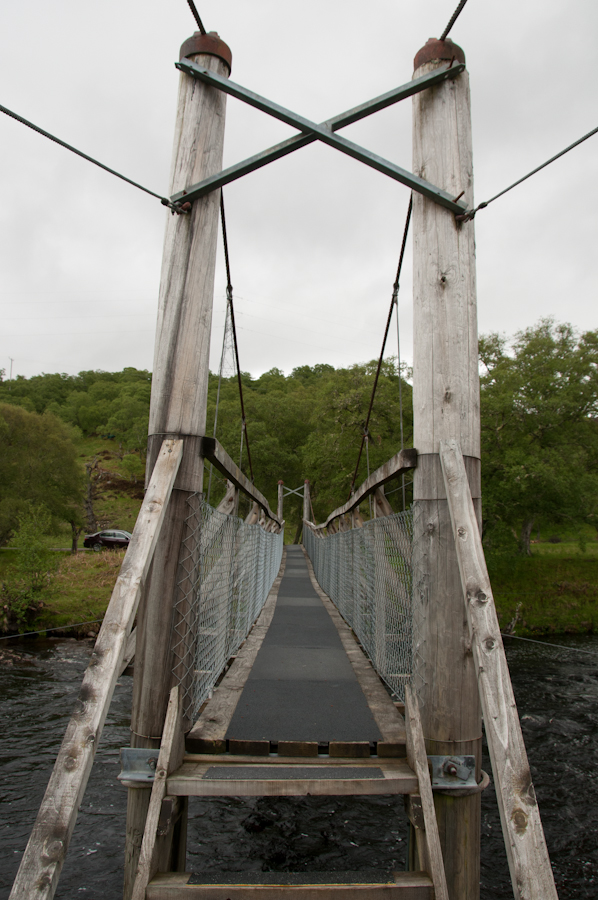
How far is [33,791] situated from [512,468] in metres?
12.6

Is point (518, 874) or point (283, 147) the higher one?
point (283, 147)

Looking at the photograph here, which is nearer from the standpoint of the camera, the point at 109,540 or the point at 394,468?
the point at 394,468

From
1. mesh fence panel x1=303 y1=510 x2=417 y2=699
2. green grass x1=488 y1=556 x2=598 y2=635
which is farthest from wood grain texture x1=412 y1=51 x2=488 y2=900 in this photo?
green grass x1=488 y1=556 x2=598 y2=635

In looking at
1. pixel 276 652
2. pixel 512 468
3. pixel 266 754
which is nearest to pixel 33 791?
pixel 276 652

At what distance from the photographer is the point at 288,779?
5.73 ft

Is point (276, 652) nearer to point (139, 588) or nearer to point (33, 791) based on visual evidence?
point (139, 588)

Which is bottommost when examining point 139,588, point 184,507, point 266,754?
point 266,754

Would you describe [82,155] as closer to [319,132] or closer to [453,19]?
[319,132]

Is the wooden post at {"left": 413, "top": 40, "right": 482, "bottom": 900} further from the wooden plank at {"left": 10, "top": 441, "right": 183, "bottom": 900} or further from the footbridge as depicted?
the wooden plank at {"left": 10, "top": 441, "right": 183, "bottom": 900}

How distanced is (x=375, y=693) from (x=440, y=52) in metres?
2.92

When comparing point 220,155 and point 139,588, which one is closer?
point 139,588

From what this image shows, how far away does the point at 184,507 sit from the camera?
207cm

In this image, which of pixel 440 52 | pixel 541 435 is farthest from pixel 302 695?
pixel 541 435

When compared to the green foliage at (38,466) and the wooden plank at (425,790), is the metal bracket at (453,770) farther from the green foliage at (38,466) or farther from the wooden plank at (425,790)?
the green foliage at (38,466)
